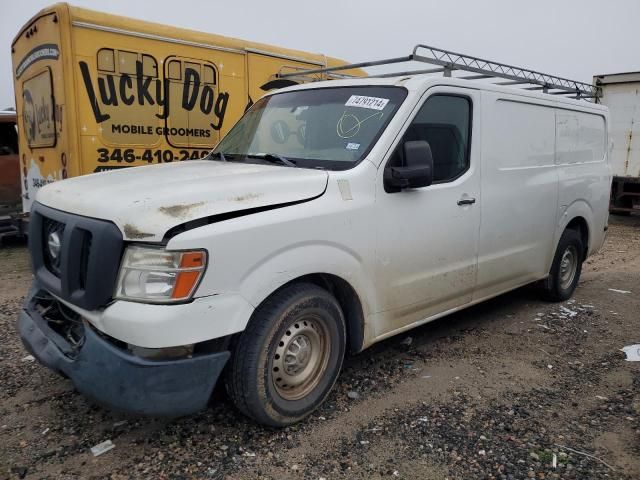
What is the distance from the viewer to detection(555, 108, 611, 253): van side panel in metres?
5.06

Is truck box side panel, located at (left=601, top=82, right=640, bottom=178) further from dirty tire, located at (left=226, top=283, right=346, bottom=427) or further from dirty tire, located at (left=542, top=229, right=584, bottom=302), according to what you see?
dirty tire, located at (left=226, top=283, right=346, bottom=427)

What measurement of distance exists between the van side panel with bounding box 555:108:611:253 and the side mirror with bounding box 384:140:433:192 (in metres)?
2.31

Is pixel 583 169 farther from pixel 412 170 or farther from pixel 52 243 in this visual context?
pixel 52 243

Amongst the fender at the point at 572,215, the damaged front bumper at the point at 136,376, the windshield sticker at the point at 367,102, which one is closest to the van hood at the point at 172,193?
the damaged front bumper at the point at 136,376

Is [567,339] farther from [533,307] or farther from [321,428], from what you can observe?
[321,428]

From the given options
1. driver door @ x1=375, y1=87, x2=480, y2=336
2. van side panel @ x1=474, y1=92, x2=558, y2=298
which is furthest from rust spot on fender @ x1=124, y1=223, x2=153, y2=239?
van side panel @ x1=474, y1=92, x2=558, y2=298

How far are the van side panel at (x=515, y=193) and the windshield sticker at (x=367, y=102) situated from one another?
102 centimetres

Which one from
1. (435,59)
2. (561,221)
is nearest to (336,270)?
(435,59)

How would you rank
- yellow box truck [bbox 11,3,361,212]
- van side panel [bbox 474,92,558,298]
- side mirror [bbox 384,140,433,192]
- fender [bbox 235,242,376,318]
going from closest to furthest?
fender [bbox 235,242,376,318]
side mirror [bbox 384,140,433,192]
van side panel [bbox 474,92,558,298]
yellow box truck [bbox 11,3,361,212]

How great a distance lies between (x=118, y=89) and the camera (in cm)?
616

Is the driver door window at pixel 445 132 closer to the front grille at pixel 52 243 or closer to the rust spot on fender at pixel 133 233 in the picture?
the rust spot on fender at pixel 133 233

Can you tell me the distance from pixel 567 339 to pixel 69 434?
12.7 ft

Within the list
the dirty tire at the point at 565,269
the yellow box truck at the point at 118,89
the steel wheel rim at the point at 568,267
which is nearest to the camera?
the dirty tire at the point at 565,269

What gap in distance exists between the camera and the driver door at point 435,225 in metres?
3.38
